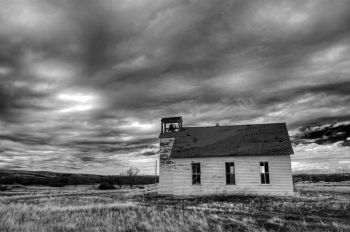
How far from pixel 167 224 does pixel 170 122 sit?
1733cm

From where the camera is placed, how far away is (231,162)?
786 inches

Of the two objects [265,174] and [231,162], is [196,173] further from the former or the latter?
[265,174]

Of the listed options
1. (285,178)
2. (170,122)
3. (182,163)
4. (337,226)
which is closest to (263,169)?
(285,178)

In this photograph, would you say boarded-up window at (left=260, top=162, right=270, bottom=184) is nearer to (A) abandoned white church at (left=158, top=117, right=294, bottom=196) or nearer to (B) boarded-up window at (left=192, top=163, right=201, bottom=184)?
(A) abandoned white church at (left=158, top=117, right=294, bottom=196)

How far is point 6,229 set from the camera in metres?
6.99

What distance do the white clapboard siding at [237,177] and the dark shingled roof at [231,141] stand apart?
1.44 ft

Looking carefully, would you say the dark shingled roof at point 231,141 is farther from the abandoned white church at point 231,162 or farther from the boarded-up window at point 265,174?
the boarded-up window at point 265,174

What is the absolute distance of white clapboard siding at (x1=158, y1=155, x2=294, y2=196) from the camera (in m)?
18.8

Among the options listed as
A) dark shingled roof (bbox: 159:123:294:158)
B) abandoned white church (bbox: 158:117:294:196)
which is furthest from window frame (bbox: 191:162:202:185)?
dark shingled roof (bbox: 159:123:294:158)

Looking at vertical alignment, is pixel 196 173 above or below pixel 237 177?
above

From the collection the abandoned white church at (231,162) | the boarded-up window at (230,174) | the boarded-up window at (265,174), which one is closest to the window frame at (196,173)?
the abandoned white church at (231,162)

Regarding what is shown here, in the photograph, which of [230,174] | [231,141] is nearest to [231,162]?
[230,174]

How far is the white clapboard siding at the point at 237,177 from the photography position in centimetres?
1883

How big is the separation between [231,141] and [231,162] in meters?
2.09
